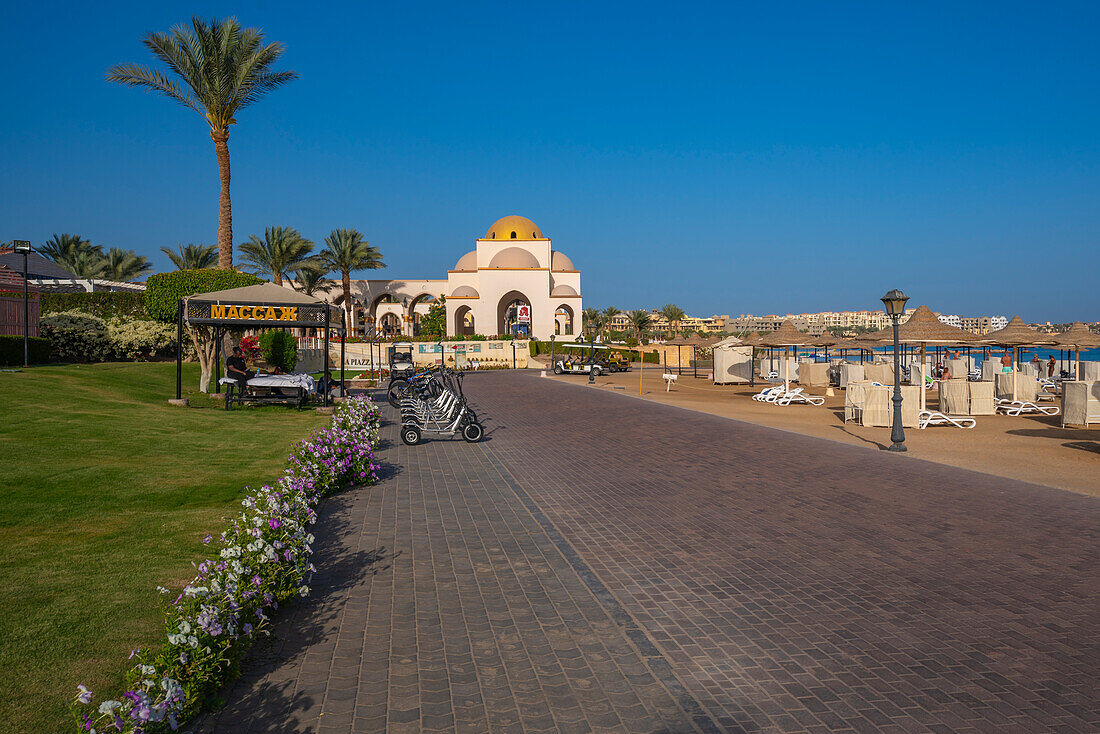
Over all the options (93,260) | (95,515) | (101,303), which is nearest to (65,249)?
(93,260)

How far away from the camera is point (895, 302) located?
A: 12781 millimetres

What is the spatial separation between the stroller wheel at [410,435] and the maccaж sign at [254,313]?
4.89 metres

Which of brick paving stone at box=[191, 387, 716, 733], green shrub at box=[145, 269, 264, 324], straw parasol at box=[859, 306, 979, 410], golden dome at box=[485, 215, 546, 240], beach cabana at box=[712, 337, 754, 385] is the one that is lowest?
brick paving stone at box=[191, 387, 716, 733]

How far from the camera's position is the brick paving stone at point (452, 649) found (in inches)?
135

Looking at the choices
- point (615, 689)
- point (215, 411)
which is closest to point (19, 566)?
point (615, 689)

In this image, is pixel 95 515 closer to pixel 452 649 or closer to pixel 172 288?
pixel 452 649

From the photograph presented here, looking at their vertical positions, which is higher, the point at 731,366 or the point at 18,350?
the point at 18,350

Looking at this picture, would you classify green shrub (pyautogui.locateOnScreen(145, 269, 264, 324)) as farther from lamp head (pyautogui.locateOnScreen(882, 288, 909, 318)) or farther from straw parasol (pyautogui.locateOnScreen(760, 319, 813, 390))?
straw parasol (pyautogui.locateOnScreen(760, 319, 813, 390))

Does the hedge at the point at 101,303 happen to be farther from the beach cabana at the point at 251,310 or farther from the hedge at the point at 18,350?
the beach cabana at the point at 251,310

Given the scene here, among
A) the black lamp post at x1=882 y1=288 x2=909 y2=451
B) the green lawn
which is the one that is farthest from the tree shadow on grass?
the black lamp post at x1=882 y1=288 x2=909 y2=451

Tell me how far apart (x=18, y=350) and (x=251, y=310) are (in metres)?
8.20

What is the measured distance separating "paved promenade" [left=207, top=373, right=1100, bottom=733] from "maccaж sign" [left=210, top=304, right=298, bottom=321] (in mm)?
7907

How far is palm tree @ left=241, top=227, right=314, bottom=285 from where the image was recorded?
45.8 meters

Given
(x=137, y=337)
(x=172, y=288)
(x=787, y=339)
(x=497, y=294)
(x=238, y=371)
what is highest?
(x=497, y=294)
